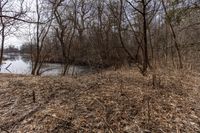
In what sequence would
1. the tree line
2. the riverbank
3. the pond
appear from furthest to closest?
1. the pond
2. the tree line
3. the riverbank

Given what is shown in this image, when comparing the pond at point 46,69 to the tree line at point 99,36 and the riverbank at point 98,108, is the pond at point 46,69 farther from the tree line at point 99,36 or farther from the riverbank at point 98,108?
the riverbank at point 98,108

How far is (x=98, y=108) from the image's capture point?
420 cm

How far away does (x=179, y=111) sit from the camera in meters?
4.30

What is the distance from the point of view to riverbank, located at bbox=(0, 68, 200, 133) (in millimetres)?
3676

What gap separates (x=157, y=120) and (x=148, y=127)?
297mm

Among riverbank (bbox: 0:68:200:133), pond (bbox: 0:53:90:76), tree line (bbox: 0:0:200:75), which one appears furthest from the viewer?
pond (bbox: 0:53:90:76)

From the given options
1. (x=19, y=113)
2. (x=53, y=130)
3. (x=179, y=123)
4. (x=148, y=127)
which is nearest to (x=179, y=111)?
(x=179, y=123)

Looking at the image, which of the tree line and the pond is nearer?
the tree line

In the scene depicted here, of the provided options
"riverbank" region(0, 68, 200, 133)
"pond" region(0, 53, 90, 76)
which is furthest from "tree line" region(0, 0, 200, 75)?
"riverbank" region(0, 68, 200, 133)

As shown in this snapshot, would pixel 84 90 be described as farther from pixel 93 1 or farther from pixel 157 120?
pixel 93 1

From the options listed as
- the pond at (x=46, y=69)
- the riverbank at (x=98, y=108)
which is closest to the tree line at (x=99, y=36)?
the pond at (x=46, y=69)

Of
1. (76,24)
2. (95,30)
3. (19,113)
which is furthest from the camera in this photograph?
(95,30)

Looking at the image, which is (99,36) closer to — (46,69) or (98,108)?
(46,69)

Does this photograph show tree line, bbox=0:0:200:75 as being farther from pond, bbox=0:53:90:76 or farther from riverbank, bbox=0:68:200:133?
riverbank, bbox=0:68:200:133
